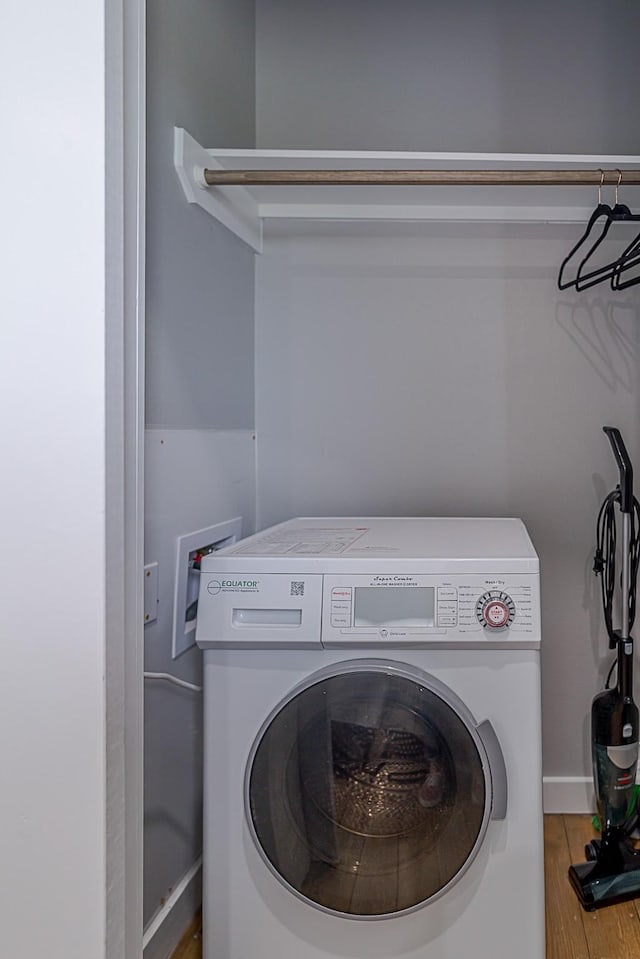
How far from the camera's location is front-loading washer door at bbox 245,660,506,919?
125cm

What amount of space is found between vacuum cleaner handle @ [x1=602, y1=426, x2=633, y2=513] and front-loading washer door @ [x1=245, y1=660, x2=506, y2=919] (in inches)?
28.0

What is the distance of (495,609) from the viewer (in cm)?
126

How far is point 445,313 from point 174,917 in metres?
1.66

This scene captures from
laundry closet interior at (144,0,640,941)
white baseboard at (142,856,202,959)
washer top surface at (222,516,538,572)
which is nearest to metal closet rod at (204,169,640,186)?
laundry closet interior at (144,0,640,941)

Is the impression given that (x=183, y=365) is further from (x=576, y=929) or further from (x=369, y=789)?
(x=576, y=929)

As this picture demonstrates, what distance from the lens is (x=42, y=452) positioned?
1003mm

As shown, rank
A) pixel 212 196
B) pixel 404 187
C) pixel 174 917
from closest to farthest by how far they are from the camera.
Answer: pixel 174 917 → pixel 212 196 → pixel 404 187

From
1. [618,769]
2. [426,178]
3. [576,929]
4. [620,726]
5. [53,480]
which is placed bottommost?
[576,929]

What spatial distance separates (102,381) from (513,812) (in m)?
1.06

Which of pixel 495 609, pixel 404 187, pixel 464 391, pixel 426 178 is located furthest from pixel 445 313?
pixel 495 609

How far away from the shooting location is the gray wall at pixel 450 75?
1953 mm

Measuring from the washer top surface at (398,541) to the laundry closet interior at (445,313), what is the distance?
0.23m

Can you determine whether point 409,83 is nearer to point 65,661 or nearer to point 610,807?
point 65,661

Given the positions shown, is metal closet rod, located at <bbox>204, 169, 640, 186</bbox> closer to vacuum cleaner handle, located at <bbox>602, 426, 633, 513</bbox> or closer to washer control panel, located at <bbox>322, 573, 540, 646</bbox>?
vacuum cleaner handle, located at <bbox>602, 426, 633, 513</bbox>
